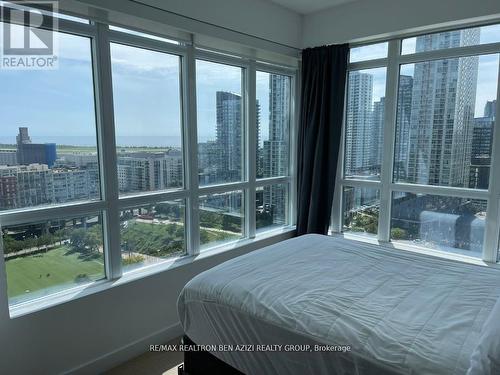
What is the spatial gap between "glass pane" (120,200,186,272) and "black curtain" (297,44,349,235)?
144cm

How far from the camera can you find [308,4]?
3305 mm

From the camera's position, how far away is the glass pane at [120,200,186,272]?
2535 mm

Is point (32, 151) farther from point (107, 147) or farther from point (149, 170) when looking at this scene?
point (149, 170)

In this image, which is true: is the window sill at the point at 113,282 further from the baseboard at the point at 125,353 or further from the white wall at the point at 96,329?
the baseboard at the point at 125,353

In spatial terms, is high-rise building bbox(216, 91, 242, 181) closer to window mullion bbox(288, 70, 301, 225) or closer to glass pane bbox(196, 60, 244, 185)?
glass pane bbox(196, 60, 244, 185)

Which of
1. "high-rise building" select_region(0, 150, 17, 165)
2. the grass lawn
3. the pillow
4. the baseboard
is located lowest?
the baseboard

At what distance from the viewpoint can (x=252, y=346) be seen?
61.0 inches

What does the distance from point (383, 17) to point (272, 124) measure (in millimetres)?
1426

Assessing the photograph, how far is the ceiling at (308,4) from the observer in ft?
10.6

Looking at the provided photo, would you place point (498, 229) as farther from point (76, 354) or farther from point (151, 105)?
point (76, 354)

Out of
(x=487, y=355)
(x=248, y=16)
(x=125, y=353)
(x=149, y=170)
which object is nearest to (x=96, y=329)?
(x=125, y=353)

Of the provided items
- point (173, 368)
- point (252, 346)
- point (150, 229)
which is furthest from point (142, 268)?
point (252, 346)

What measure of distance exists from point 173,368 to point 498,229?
2.76 meters

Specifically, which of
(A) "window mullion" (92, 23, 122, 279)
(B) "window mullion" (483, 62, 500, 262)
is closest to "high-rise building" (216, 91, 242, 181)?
(A) "window mullion" (92, 23, 122, 279)
